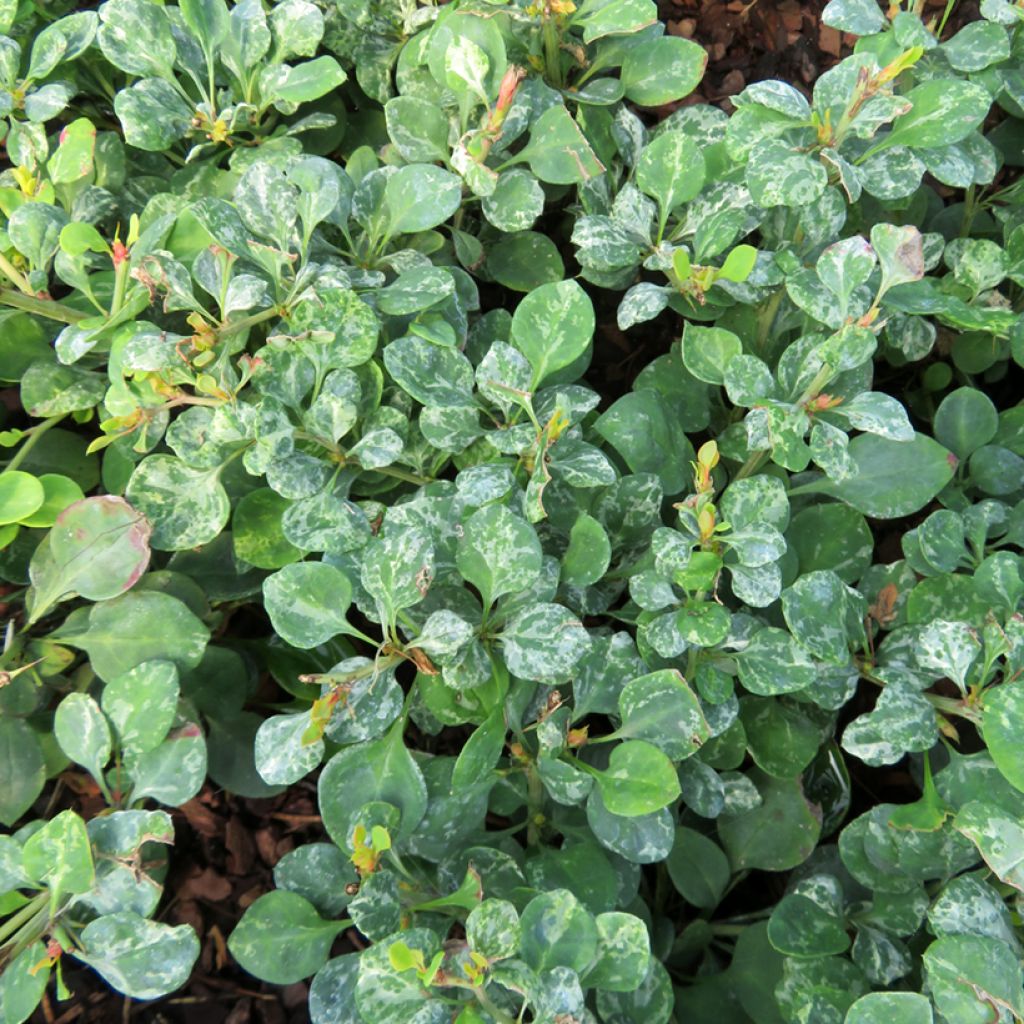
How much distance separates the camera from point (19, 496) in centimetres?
113

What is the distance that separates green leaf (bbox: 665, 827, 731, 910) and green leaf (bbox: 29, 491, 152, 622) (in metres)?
0.77

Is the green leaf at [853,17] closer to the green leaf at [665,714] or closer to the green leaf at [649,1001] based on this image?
the green leaf at [665,714]

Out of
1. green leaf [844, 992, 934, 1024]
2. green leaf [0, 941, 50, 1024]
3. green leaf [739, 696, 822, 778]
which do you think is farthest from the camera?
green leaf [739, 696, 822, 778]

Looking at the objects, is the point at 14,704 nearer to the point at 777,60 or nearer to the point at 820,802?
the point at 820,802

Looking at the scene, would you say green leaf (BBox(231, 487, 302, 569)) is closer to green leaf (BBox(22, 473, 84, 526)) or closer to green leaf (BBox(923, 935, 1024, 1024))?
green leaf (BBox(22, 473, 84, 526))

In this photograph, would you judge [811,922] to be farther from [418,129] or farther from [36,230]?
[36,230]

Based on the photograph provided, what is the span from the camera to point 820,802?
1237mm

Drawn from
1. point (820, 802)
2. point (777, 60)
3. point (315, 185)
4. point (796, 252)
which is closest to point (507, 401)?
point (315, 185)

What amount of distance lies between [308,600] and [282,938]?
1.19ft

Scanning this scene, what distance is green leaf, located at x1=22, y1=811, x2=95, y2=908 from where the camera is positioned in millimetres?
937

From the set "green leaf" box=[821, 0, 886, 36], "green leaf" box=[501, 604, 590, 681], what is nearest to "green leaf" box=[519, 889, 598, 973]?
"green leaf" box=[501, 604, 590, 681]

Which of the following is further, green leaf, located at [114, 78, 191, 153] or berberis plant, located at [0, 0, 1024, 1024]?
green leaf, located at [114, 78, 191, 153]

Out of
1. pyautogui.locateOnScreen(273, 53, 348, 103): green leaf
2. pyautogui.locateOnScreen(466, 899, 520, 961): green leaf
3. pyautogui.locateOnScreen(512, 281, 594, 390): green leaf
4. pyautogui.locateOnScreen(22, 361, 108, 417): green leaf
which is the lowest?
pyautogui.locateOnScreen(466, 899, 520, 961): green leaf

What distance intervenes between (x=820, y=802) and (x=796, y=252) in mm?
737
